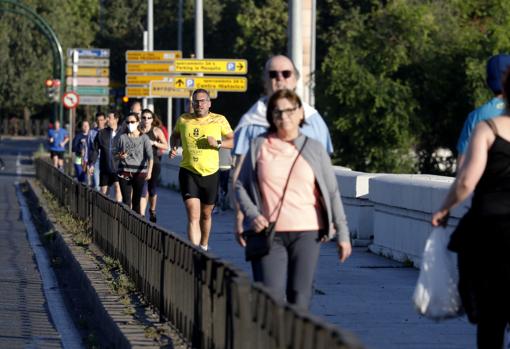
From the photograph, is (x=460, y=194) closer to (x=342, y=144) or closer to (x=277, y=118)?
(x=277, y=118)

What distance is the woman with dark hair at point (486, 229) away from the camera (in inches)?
283

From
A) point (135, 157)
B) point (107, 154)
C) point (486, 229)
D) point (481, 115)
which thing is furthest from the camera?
point (107, 154)

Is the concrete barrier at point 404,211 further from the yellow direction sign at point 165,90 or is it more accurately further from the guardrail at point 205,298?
the yellow direction sign at point 165,90

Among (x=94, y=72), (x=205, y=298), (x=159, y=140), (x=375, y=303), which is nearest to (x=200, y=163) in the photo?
(x=375, y=303)

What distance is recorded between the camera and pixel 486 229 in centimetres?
730

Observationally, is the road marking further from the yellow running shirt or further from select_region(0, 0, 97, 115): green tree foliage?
select_region(0, 0, 97, 115): green tree foliage

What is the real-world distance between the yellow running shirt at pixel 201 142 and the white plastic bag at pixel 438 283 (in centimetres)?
718

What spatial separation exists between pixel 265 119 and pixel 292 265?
990 mm

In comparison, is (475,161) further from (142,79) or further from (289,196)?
(142,79)

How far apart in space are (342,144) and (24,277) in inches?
1271

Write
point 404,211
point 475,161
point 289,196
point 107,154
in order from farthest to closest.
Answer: point 107,154 < point 404,211 < point 289,196 < point 475,161

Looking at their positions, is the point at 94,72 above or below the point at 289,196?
above

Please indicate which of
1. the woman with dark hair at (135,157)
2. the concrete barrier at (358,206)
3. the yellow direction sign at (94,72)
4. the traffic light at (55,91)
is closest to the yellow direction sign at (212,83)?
the yellow direction sign at (94,72)

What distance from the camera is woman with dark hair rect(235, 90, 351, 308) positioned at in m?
8.07
